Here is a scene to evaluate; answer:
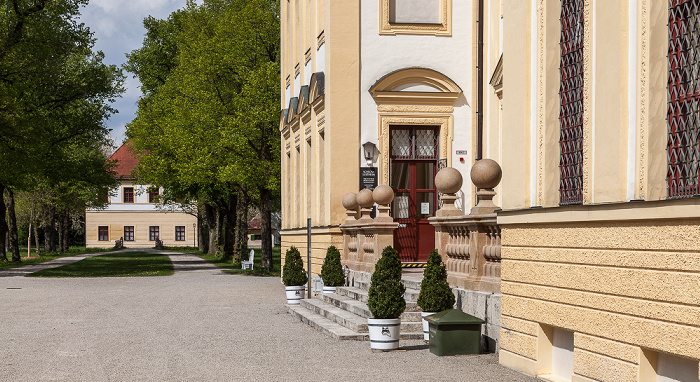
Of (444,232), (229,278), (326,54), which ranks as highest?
(326,54)

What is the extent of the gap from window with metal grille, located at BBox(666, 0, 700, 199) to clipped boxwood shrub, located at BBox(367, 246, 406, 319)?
198 inches

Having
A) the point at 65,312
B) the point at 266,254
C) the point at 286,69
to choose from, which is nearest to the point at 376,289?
the point at 65,312

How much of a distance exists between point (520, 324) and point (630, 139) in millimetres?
2876

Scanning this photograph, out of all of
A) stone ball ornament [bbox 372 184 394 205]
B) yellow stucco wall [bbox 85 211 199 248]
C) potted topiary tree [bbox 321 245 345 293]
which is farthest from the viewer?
yellow stucco wall [bbox 85 211 199 248]

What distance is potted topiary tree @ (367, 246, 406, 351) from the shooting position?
11.7m

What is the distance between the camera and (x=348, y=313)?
1525 cm

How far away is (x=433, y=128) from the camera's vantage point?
2042 cm

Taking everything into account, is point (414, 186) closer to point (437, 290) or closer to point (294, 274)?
point (294, 274)

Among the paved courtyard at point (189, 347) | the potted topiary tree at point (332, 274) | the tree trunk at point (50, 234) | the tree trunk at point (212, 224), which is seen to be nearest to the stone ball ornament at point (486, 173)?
the paved courtyard at point (189, 347)

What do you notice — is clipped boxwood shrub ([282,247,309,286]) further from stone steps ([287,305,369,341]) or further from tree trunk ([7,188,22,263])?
tree trunk ([7,188,22,263])

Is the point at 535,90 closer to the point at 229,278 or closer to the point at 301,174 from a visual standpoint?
the point at 301,174

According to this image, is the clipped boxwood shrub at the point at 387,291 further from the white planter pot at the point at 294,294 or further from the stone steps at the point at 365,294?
the white planter pot at the point at 294,294

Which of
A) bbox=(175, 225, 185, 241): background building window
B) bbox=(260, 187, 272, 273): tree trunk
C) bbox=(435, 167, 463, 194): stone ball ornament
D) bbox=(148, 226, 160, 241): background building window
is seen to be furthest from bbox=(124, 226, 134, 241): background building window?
bbox=(435, 167, 463, 194): stone ball ornament

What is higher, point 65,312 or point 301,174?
point 301,174
